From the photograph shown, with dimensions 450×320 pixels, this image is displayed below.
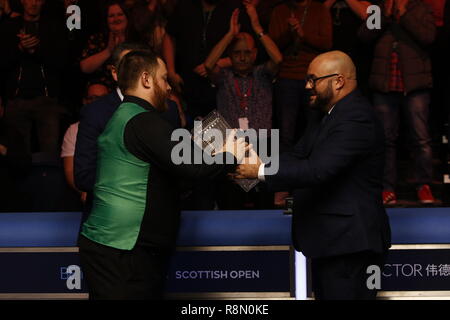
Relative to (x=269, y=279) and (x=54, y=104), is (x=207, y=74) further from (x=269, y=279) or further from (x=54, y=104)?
(x=269, y=279)

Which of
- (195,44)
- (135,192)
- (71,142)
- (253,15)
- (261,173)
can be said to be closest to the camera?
(135,192)

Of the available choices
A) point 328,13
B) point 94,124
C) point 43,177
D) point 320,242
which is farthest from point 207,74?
point 320,242

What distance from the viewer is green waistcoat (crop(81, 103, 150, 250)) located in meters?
3.34

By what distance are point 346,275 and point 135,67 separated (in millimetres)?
1273

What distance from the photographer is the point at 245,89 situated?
20.6ft

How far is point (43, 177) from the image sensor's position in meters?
6.36

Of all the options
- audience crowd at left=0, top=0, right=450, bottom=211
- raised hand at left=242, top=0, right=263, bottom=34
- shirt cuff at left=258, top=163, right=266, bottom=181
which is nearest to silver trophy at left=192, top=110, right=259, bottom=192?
shirt cuff at left=258, top=163, right=266, bottom=181

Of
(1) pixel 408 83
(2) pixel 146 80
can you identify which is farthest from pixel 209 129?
(1) pixel 408 83

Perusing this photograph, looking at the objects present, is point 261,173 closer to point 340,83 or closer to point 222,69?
point 340,83

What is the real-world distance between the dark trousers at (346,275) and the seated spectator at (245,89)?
8.02ft

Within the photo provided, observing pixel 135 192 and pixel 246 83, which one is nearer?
pixel 135 192

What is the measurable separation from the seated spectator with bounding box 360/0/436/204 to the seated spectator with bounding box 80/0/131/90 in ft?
6.54

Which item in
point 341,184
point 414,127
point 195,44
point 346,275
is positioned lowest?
point 346,275

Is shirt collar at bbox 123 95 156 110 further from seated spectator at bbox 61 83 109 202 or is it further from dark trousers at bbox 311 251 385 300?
seated spectator at bbox 61 83 109 202
